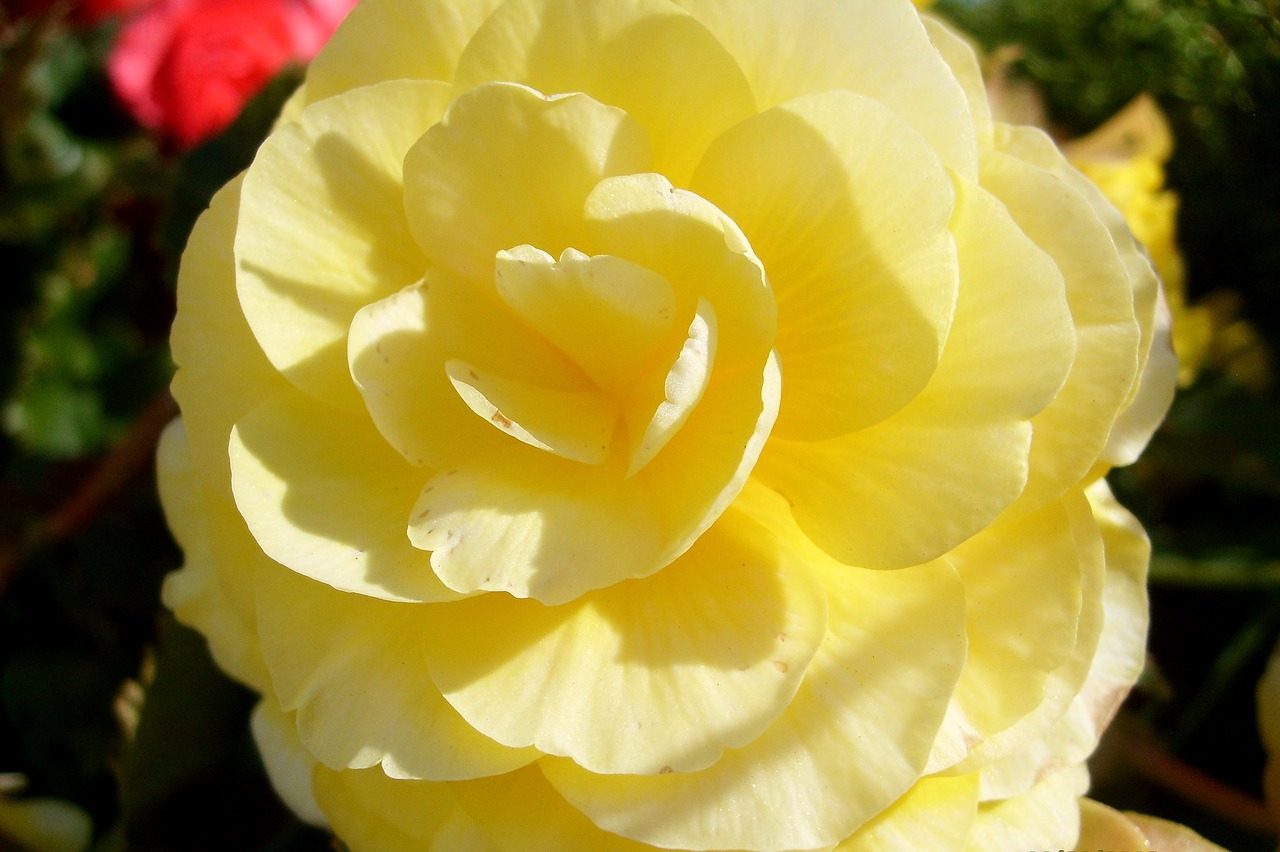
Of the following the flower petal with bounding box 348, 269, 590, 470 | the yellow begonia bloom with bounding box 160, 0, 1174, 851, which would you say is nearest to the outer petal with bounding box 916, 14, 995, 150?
the yellow begonia bloom with bounding box 160, 0, 1174, 851

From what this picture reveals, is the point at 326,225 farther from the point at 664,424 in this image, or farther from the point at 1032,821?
the point at 1032,821

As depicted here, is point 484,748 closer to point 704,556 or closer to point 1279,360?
point 704,556

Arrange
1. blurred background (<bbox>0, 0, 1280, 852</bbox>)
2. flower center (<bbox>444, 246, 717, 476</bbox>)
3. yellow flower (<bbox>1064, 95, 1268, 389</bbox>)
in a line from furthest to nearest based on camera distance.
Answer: yellow flower (<bbox>1064, 95, 1268, 389</bbox>), blurred background (<bbox>0, 0, 1280, 852</bbox>), flower center (<bbox>444, 246, 717, 476</bbox>)

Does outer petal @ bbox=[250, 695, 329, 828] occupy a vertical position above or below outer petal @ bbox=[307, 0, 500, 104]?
below

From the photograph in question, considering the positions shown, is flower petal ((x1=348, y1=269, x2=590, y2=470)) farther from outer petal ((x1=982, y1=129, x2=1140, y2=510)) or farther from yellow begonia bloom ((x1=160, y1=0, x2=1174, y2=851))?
outer petal ((x1=982, y1=129, x2=1140, y2=510))

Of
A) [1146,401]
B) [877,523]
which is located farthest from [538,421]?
[1146,401]

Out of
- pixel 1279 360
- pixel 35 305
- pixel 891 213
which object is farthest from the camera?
pixel 35 305
